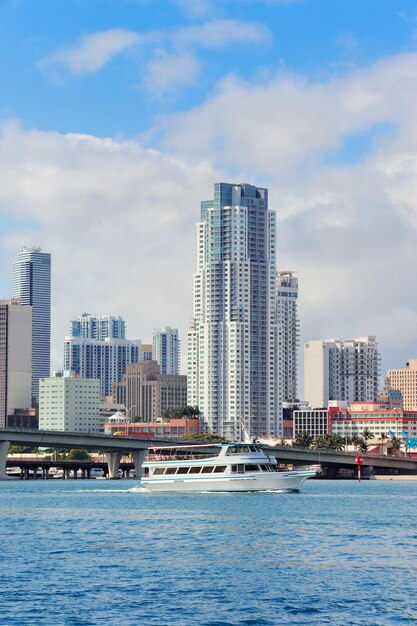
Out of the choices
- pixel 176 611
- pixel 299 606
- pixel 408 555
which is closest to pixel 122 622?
pixel 176 611

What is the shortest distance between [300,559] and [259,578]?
386 inches

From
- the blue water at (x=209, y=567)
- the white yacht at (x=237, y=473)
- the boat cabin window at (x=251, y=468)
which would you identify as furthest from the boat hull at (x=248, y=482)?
the blue water at (x=209, y=567)

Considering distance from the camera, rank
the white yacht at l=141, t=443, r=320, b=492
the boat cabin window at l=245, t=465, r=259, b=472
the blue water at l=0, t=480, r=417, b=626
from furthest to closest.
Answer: the boat cabin window at l=245, t=465, r=259, b=472 → the white yacht at l=141, t=443, r=320, b=492 → the blue water at l=0, t=480, r=417, b=626

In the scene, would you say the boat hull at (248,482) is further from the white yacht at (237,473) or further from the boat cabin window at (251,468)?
the boat cabin window at (251,468)

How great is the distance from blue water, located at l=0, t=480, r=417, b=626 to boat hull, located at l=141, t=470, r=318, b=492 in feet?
113

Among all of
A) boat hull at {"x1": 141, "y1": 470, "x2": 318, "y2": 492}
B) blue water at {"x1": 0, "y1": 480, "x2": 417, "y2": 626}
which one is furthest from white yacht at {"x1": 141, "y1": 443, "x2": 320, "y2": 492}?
blue water at {"x1": 0, "y1": 480, "x2": 417, "y2": 626}

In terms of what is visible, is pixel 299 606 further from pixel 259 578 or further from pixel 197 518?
pixel 197 518

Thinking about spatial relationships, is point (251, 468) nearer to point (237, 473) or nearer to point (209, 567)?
point (237, 473)

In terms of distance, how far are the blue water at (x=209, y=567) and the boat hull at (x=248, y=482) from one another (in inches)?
1361

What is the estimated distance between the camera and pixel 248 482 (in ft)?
566

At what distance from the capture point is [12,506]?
505 ft

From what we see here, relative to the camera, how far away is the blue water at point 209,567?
63.0 metres

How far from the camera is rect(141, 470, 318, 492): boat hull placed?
17250 cm

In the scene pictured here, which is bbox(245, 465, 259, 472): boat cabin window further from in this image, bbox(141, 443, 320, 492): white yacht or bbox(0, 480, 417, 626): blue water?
bbox(0, 480, 417, 626): blue water
